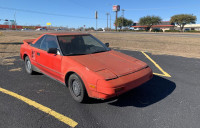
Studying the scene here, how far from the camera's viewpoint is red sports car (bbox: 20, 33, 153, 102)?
8.40ft

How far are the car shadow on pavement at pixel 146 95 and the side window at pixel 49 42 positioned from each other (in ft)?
5.61

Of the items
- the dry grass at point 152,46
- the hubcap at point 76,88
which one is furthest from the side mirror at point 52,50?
the dry grass at point 152,46

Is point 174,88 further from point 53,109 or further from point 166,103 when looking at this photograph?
point 53,109

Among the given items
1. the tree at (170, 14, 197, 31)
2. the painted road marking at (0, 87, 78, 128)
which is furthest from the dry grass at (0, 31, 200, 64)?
the tree at (170, 14, 197, 31)

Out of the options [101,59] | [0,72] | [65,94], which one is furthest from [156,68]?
[0,72]

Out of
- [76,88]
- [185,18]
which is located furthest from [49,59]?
[185,18]

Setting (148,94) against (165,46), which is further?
(165,46)

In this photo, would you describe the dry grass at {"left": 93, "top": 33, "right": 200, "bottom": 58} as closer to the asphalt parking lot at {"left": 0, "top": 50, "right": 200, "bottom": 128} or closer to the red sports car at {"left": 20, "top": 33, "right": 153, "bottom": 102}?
the asphalt parking lot at {"left": 0, "top": 50, "right": 200, "bottom": 128}

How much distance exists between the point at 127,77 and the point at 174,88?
1818 mm

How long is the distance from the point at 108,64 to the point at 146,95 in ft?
4.08

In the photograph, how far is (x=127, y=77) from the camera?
2684 mm

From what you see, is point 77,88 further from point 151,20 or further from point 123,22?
point 123,22

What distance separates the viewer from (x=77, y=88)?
9.72 ft

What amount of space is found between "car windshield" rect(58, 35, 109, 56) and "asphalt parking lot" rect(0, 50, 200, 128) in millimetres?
1053
